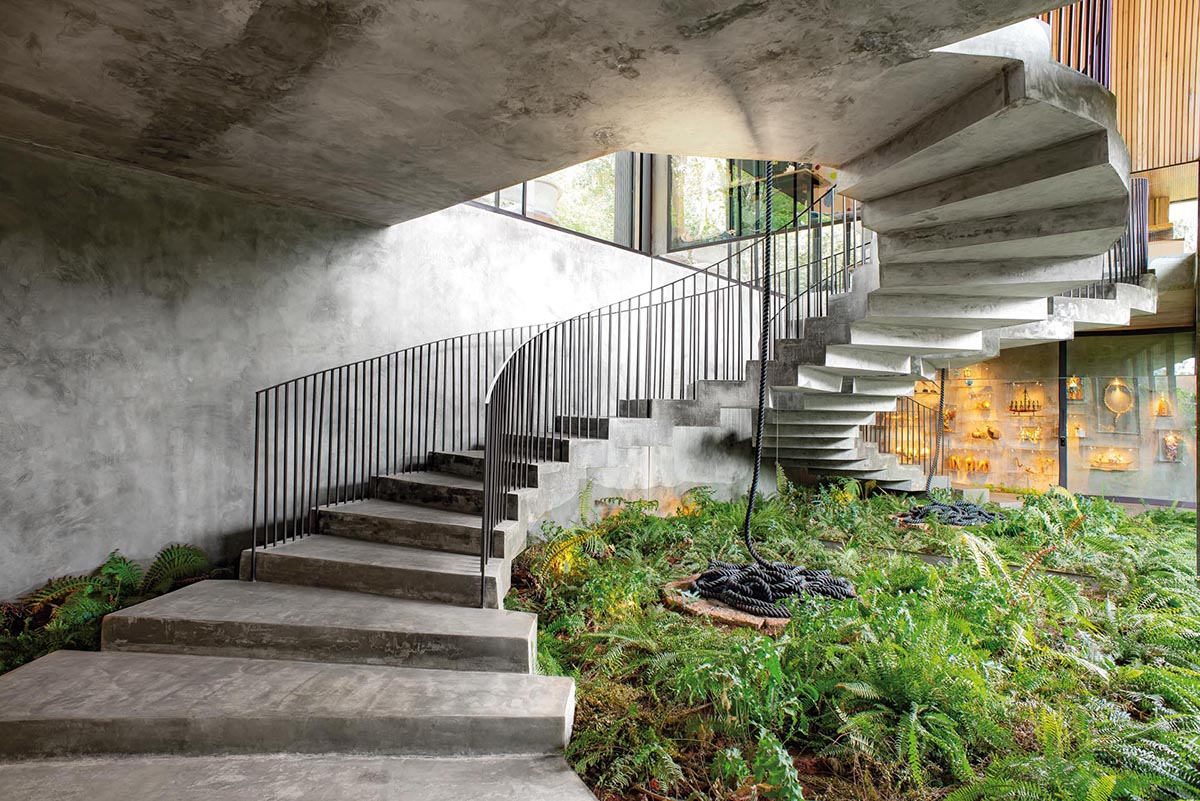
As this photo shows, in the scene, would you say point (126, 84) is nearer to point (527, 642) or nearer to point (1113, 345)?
point (527, 642)

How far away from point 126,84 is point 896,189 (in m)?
4.42

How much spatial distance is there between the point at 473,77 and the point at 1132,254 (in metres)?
9.53

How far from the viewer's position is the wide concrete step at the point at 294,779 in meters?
2.37

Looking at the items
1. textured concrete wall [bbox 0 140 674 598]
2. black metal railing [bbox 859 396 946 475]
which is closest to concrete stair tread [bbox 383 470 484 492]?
textured concrete wall [bbox 0 140 674 598]

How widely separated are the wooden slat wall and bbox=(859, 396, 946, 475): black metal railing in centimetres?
522

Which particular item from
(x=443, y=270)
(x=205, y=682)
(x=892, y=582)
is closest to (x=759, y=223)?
(x=443, y=270)

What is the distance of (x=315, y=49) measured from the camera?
2.67m

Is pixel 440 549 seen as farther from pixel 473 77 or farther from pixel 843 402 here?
pixel 843 402

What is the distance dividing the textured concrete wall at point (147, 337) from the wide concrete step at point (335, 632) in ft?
4.16

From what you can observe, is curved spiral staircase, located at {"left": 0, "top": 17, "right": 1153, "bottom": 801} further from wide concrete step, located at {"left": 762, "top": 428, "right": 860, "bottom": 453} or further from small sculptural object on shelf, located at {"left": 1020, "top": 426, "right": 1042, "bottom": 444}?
small sculptural object on shelf, located at {"left": 1020, "top": 426, "right": 1042, "bottom": 444}

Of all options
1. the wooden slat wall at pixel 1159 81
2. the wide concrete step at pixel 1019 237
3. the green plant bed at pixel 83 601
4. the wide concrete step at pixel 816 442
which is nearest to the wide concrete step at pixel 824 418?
the wide concrete step at pixel 816 442

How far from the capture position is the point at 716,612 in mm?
4195

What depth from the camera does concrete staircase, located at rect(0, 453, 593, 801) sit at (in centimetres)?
248

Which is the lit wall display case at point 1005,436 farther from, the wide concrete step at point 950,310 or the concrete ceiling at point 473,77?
the concrete ceiling at point 473,77
